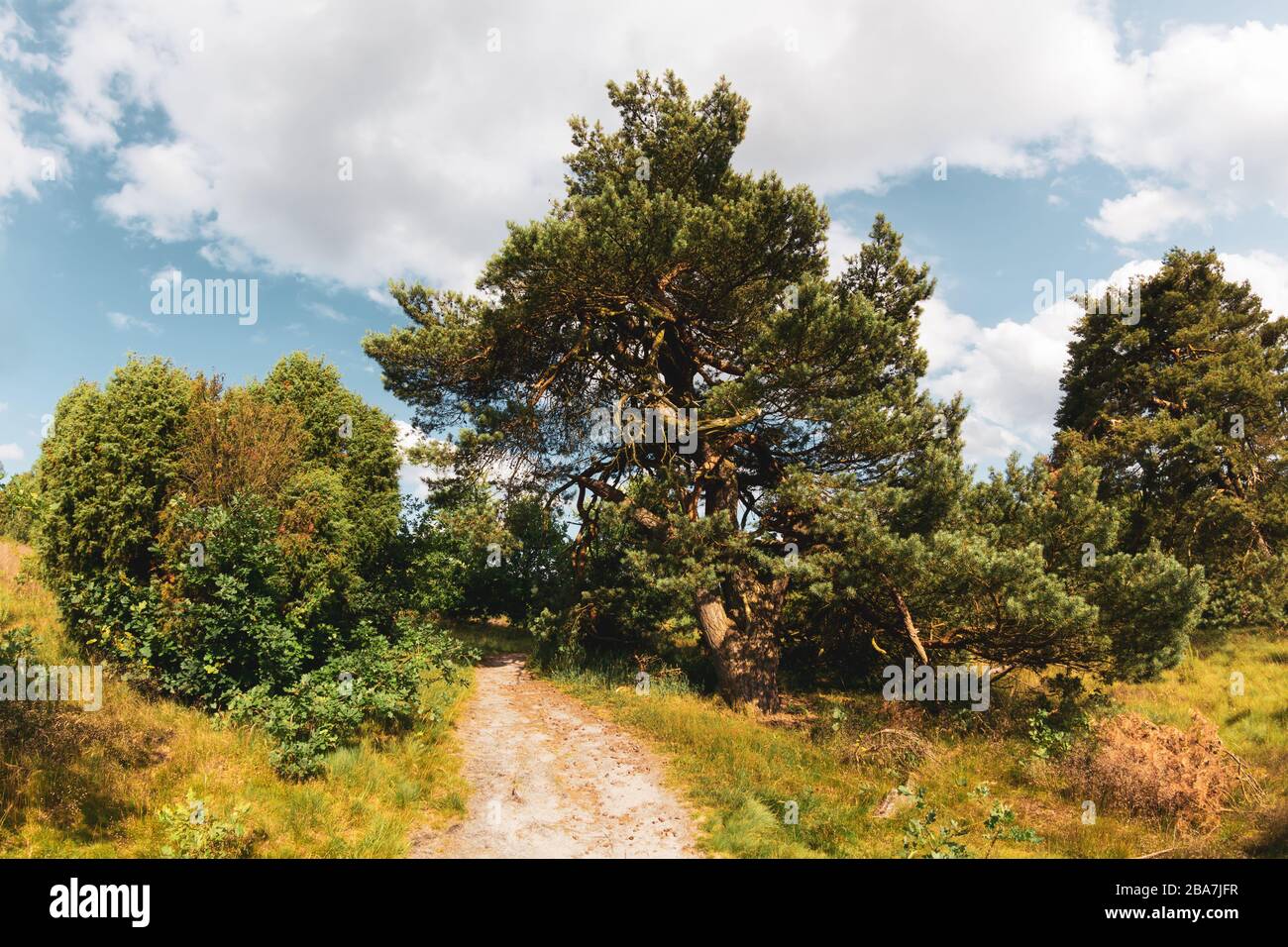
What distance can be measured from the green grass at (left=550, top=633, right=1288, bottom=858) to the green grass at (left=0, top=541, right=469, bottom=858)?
411cm

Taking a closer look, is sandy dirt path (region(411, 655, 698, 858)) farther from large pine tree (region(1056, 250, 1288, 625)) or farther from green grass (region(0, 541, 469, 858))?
large pine tree (region(1056, 250, 1288, 625))

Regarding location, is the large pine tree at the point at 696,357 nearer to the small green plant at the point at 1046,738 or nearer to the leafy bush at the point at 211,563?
the small green plant at the point at 1046,738

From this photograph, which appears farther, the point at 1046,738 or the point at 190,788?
the point at 1046,738

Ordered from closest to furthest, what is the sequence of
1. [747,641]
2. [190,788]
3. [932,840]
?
[190,788] → [932,840] → [747,641]

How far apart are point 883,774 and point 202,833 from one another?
987 centimetres

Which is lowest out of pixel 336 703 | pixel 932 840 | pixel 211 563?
pixel 932 840

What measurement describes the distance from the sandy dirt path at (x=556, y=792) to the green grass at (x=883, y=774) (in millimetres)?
598

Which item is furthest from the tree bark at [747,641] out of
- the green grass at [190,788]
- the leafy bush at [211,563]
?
the green grass at [190,788]

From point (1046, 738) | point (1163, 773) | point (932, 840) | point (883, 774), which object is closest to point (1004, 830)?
point (932, 840)

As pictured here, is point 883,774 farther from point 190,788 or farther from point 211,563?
point 211,563

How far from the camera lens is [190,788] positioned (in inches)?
273

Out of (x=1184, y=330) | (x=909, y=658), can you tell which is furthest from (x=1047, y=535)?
(x=1184, y=330)

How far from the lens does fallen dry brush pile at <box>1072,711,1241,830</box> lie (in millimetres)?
8984
